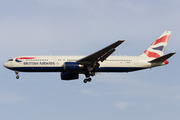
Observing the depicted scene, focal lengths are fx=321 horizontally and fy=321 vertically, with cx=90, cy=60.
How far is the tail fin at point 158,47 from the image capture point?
174 feet

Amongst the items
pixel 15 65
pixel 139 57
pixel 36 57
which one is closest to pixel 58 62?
pixel 36 57

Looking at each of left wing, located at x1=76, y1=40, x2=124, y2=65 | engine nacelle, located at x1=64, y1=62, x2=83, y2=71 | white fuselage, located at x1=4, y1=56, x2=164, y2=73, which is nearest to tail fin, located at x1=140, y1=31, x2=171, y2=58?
white fuselage, located at x1=4, y1=56, x2=164, y2=73

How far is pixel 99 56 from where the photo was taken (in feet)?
150

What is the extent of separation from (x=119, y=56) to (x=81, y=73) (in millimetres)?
6579

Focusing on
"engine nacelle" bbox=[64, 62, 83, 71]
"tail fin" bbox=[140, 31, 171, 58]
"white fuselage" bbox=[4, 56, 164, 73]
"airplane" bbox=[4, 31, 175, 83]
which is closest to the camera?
"engine nacelle" bbox=[64, 62, 83, 71]

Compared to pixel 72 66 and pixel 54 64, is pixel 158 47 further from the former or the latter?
pixel 54 64

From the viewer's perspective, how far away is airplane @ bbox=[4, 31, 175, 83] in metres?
46.6

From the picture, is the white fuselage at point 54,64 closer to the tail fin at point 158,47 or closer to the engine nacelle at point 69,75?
the engine nacelle at point 69,75

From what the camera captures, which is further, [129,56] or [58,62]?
[129,56]

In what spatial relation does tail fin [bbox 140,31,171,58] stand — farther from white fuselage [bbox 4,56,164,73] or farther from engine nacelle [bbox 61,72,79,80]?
engine nacelle [bbox 61,72,79,80]

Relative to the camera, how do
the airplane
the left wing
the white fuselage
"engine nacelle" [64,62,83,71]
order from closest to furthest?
the left wing → "engine nacelle" [64,62,83,71] → the airplane → the white fuselage

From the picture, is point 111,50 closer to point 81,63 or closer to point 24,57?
point 81,63

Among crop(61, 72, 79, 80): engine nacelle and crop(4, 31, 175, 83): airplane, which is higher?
crop(4, 31, 175, 83): airplane

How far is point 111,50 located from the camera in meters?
43.5
